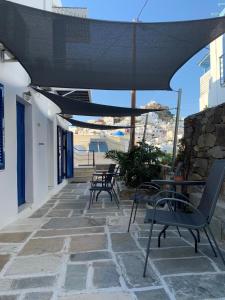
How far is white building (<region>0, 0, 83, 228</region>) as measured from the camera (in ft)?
14.9

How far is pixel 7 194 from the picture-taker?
4.64 metres

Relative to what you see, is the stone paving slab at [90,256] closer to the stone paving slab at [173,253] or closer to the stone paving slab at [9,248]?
the stone paving slab at [173,253]

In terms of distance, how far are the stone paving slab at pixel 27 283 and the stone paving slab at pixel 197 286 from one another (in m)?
0.97

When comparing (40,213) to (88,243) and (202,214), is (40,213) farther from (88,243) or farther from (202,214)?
(202,214)

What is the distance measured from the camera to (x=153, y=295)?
237 cm

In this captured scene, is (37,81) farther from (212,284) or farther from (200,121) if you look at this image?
(212,284)

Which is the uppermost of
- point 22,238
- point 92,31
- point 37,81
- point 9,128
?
point 92,31

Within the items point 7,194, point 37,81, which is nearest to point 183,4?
point 37,81

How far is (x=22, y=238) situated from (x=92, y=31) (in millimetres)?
2639

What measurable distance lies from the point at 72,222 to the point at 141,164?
3059mm

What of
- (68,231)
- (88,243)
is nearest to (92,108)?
(68,231)

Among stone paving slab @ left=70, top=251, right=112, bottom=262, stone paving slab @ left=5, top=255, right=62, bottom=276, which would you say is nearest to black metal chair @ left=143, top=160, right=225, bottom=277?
stone paving slab @ left=70, top=251, right=112, bottom=262

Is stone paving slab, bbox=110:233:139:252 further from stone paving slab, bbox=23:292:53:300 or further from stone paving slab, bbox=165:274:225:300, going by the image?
stone paving slab, bbox=23:292:53:300

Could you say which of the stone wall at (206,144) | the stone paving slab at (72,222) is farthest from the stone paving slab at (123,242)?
the stone wall at (206,144)
